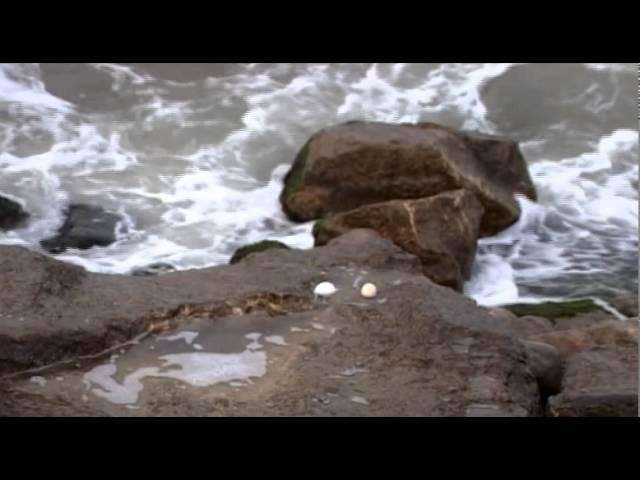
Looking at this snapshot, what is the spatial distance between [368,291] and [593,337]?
1718 mm

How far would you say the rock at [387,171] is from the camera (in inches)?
297

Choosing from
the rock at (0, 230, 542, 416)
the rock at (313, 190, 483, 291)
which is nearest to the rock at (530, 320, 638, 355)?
the rock at (0, 230, 542, 416)

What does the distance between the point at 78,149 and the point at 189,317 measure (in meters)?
5.30

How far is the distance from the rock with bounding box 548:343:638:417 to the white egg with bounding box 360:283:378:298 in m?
0.90

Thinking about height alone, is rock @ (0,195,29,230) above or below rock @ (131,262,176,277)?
above

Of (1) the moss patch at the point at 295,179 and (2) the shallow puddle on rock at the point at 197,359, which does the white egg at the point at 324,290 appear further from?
(1) the moss patch at the point at 295,179

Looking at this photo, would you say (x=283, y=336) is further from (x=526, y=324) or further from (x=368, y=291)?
(x=526, y=324)

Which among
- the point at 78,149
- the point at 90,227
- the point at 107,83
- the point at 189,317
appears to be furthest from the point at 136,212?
the point at 189,317

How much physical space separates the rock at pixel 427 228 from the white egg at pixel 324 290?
85.4 inches

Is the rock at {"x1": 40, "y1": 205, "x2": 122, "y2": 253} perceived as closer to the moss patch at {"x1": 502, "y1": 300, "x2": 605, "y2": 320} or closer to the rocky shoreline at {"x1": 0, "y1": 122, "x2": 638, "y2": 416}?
the rocky shoreline at {"x1": 0, "y1": 122, "x2": 638, "y2": 416}

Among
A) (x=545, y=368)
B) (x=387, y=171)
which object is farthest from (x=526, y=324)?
(x=387, y=171)

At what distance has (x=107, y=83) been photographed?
10.5m

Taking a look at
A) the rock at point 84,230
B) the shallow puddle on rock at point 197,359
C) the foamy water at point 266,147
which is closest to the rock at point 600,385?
the shallow puddle on rock at point 197,359

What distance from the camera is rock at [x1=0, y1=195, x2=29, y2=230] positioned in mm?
7492
